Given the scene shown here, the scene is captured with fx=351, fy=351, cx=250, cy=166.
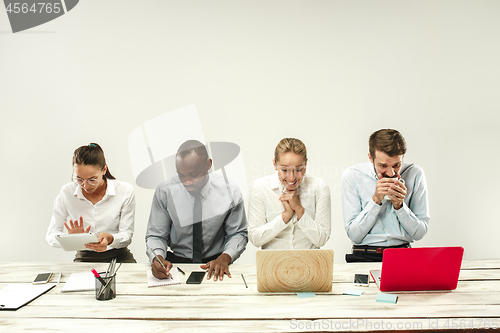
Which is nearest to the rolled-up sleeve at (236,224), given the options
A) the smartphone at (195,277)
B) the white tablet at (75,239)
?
the smartphone at (195,277)

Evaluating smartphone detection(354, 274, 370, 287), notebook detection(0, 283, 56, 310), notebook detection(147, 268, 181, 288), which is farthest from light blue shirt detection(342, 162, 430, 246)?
notebook detection(0, 283, 56, 310)

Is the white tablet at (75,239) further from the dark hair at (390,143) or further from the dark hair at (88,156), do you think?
the dark hair at (390,143)

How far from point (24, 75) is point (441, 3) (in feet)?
12.2

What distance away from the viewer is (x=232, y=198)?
7.41 feet

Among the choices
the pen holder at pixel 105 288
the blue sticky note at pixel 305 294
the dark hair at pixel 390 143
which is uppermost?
the dark hair at pixel 390 143

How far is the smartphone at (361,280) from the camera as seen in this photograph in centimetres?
154

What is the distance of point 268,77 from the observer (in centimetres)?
308

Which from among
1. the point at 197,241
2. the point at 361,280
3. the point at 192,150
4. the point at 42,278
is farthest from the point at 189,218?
the point at 361,280

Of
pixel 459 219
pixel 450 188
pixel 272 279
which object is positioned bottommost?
pixel 459 219

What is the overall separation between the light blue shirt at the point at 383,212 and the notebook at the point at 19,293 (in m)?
1.70

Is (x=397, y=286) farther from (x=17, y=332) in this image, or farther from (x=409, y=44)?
(x=409, y=44)

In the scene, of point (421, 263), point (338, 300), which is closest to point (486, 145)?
point (421, 263)

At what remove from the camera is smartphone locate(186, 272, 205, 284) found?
5.25 ft

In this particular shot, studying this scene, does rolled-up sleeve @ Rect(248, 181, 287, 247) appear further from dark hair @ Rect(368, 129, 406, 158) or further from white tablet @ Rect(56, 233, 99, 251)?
white tablet @ Rect(56, 233, 99, 251)
